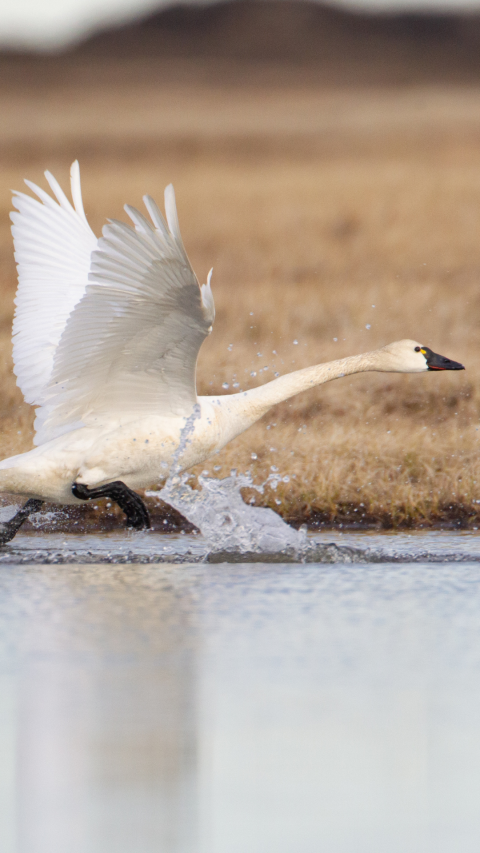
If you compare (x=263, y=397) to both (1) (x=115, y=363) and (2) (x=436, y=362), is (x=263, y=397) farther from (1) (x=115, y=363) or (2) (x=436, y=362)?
(2) (x=436, y=362)

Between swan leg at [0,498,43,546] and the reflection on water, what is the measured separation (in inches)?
38.6

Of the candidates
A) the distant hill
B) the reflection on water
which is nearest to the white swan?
the reflection on water

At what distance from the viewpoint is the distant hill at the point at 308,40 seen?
9931 cm

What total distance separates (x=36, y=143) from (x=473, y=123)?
67.6 ft

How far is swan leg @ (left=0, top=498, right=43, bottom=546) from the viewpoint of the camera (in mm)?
7918

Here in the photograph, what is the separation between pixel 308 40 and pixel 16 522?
4075 inches

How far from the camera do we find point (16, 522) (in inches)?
313

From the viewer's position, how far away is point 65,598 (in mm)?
6648

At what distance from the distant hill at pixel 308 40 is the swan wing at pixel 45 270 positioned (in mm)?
89176

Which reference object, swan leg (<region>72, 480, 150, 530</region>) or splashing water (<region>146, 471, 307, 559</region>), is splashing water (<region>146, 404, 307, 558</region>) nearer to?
splashing water (<region>146, 471, 307, 559</region>)

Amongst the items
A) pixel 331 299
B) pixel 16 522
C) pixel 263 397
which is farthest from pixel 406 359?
pixel 331 299

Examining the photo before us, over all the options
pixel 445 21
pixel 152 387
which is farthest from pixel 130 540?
pixel 445 21

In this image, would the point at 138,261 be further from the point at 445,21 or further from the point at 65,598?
the point at 445,21

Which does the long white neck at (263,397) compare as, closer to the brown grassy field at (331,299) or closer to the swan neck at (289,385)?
the swan neck at (289,385)
